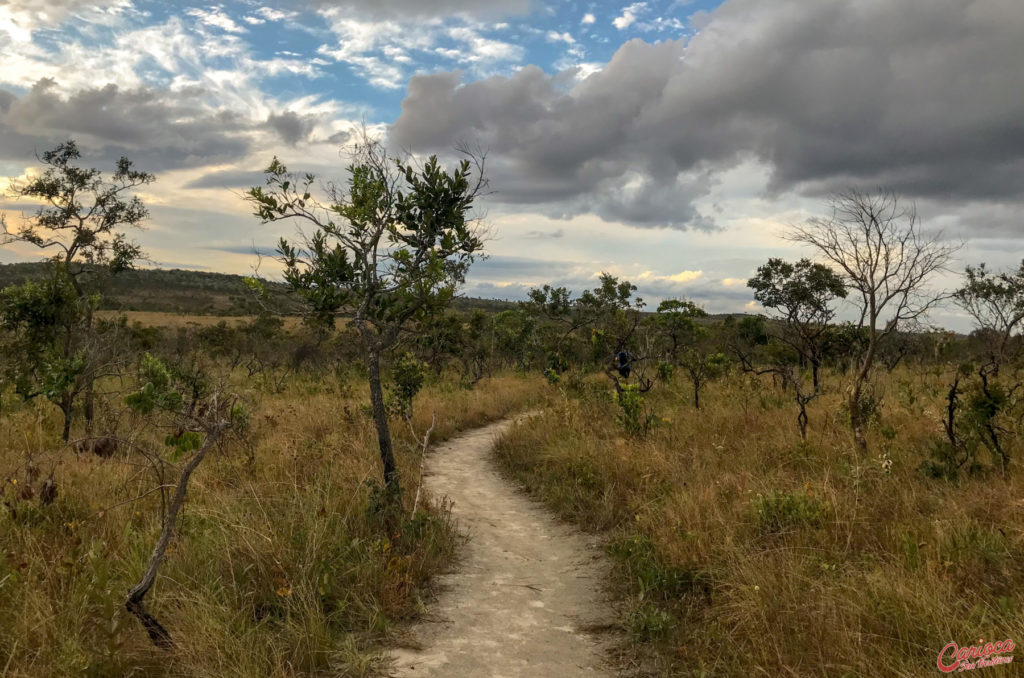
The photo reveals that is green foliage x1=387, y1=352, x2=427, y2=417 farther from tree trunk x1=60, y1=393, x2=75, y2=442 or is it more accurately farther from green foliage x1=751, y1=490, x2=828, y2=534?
green foliage x1=751, y1=490, x2=828, y2=534

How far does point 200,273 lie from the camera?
113062 mm

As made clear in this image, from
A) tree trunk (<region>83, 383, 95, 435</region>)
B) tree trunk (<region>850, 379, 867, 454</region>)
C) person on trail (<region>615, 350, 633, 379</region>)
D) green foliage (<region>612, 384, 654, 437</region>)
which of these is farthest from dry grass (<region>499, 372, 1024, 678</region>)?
tree trunk (<region>83, 383, 95, 435</region>)

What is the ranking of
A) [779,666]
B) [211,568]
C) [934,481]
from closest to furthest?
[779,666]
[211,568]
[934,481]

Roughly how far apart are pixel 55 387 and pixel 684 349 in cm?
1413

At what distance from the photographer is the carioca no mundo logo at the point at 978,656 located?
2943 millimetres

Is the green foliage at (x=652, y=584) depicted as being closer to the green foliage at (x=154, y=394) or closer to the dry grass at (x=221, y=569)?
the dry grass at (x=221, y=569)

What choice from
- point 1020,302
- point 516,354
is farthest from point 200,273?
point 1020,302

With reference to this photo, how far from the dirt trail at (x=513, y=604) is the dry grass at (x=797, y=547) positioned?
36 centimetres

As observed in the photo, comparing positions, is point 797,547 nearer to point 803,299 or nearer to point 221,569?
point 221,569

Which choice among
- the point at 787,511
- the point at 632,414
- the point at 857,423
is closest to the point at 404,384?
the point at 632,414

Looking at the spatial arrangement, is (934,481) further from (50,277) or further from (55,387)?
(50,277)

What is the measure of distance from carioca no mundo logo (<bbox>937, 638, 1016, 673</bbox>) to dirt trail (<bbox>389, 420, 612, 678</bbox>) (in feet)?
6.91

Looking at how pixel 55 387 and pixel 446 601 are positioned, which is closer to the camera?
pixel 446 601

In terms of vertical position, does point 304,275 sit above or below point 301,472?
above
